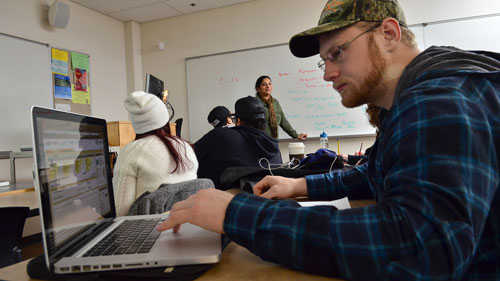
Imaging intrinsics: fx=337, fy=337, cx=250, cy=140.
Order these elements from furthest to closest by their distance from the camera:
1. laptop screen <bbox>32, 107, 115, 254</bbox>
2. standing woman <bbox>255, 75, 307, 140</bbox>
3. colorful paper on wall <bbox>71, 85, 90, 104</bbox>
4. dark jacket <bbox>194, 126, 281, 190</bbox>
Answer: colorful paper on wall <bbox>71, 85, 90, 104</bbox>
standing woman <bbox>255, 75, 307, 140</bbox>
dark jacket <bbox>194, 126, 281, 190</bbox>
laptop screen <bbox>32, 107, 115, 254</bbox>

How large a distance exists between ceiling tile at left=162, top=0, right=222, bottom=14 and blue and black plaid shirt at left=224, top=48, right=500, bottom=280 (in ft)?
14.7

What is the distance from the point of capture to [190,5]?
15.3 feet

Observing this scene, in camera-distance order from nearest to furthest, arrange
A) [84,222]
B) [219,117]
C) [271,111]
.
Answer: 1. [84,222]
2. [219,117]
3. [271,111]

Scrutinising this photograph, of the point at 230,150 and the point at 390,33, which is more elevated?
the point at 390,33

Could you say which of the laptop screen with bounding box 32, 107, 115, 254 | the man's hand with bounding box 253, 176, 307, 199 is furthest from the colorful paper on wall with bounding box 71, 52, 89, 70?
the man's hand with bounding box 253, 176, 307, 199

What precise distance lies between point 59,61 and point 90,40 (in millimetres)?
651

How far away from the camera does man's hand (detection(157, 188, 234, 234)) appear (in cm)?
57

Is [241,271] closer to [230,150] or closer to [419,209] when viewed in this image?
[419,209]

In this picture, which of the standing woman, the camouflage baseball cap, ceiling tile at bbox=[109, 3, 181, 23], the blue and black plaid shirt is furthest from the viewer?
ceiling tile at bbox=[109, 3, 181, 23]

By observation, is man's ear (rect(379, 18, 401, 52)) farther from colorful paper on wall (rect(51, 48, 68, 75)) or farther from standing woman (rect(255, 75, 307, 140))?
colorful paper on wall (rect(51, 48, 68, 75))

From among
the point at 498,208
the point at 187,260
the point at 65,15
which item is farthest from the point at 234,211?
the point at 65,15

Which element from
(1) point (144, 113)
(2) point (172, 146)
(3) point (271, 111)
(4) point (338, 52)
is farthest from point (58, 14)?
(4) point (338, 52)

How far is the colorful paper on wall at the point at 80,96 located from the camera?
14.0ft

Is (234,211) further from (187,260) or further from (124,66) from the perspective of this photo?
(124,66)
